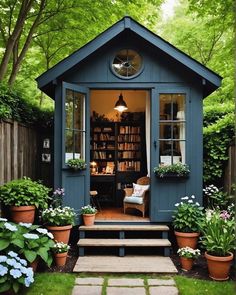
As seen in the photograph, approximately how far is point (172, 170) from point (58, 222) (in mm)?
2098

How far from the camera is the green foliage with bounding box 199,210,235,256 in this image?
4664mm

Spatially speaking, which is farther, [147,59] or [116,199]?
[116,199]

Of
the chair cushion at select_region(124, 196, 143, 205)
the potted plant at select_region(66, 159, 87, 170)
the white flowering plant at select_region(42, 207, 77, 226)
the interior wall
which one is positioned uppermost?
the interior wall

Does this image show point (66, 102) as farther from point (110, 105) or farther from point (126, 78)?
point (110, 105)

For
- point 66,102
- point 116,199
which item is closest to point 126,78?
point 66,102

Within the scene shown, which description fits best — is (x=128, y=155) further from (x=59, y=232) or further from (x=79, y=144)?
(x=59, y=232)

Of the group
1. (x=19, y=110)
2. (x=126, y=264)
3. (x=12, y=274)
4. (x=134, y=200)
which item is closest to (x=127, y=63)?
(x=19, y=110)

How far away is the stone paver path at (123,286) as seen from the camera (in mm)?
4145

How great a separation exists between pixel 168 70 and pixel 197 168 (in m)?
1.82

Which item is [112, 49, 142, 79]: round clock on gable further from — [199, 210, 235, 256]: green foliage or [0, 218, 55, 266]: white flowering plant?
[0, 218, 55, 266]: white flowering plant

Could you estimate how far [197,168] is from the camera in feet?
19.9

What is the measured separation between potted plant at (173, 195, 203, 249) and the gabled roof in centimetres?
224

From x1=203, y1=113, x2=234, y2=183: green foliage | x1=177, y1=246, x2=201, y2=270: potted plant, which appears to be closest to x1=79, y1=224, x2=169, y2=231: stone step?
x1=177, y1=246, x2=201, y2=270: potted plant

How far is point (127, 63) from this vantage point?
6164mm
